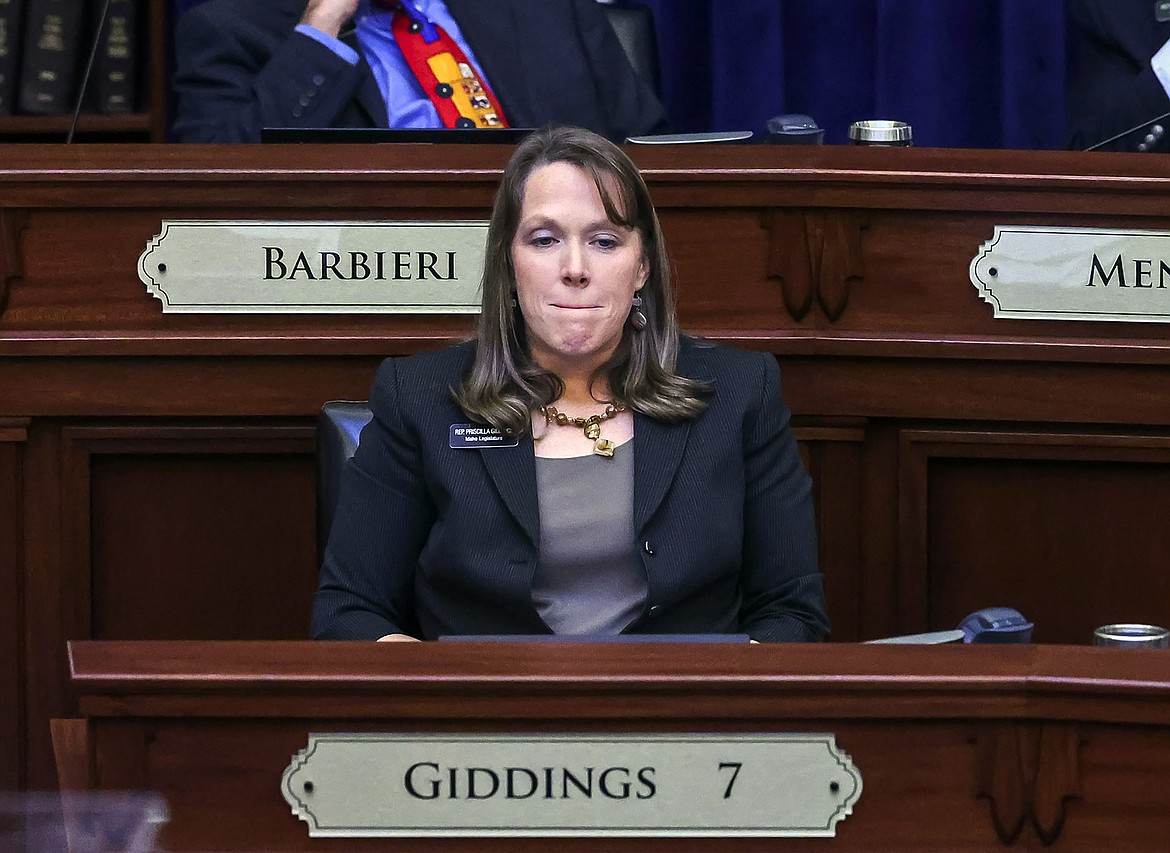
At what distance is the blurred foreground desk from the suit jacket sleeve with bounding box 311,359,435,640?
2.37ft

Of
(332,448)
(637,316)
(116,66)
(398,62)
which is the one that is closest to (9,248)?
(332,448)

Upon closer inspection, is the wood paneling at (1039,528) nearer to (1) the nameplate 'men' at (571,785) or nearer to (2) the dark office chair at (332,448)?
(2) the dark office chair at (332,448)

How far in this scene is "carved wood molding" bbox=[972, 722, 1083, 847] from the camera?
1149mm

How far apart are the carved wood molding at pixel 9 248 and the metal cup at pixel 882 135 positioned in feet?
3.61

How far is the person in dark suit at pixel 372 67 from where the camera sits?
2996mm

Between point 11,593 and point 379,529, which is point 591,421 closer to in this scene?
point 379,529

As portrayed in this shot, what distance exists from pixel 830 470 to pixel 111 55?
1.84 metres

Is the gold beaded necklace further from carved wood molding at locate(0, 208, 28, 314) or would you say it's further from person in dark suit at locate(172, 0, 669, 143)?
person in dark suit at locate(172, 0, 669, 143)

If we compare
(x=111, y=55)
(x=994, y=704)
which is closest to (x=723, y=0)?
(x=111, y=55)

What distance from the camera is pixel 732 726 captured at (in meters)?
1.15

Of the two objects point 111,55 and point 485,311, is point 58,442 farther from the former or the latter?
point 111,55

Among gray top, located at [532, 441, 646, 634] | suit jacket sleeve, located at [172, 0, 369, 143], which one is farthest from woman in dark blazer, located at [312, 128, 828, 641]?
suit jacket sleeve, located at [172, 0, 369, 143]

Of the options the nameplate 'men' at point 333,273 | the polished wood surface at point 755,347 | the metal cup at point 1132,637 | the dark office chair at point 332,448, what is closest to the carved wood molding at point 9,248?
the polished wood surface at point 755,347

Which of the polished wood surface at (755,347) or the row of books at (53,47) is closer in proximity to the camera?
the polished wood surface at (755,347)
